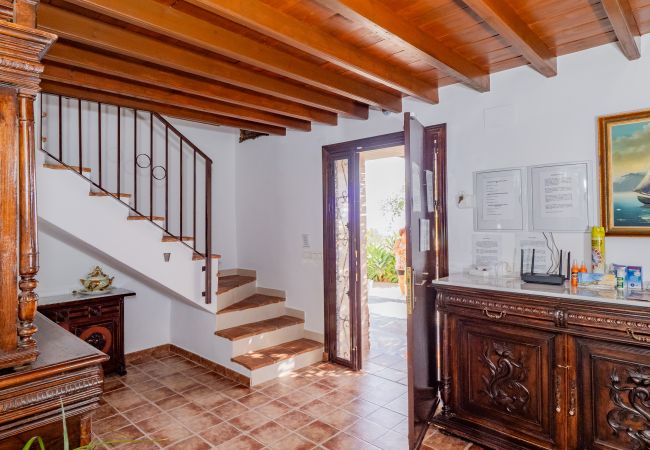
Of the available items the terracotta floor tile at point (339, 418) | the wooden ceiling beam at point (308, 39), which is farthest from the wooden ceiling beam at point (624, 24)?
the terracotta floor tile at point (339, 418)

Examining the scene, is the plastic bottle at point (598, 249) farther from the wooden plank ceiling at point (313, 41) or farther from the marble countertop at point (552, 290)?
the wooden plank ceiling at point (313, 41)

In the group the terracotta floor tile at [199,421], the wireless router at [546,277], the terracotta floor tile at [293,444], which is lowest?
the terracotta floor tile at [293,444]

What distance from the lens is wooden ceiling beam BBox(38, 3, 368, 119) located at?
2.04m

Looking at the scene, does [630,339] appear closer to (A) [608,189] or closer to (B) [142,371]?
(A) [608,189]

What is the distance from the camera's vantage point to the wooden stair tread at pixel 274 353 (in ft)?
12.4

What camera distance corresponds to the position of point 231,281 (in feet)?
15.9

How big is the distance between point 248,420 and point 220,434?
0.83 ft

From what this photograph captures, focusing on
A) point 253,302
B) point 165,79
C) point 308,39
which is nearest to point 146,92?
point 165,79

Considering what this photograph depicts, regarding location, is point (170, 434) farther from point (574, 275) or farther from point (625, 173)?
point (625, 173)

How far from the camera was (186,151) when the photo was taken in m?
5.02

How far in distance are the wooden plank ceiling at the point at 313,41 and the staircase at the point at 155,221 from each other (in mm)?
782

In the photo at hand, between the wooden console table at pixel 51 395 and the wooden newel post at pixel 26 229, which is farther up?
the wooden newel post at pixel 26 229

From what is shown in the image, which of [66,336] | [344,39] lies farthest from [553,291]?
[66,336]

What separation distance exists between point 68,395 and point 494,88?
127 inches
